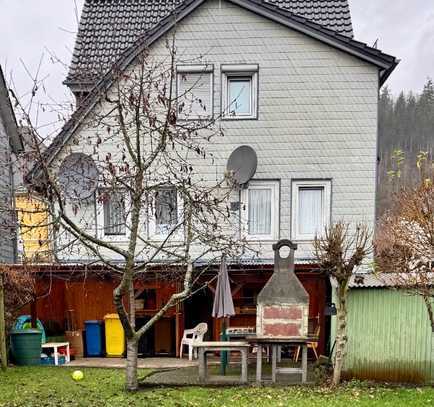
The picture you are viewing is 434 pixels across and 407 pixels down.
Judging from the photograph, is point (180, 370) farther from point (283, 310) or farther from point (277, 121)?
point (277, 121)

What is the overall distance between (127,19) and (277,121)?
5.98 meters

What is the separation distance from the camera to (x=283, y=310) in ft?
27.3

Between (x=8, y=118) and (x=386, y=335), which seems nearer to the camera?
(x=386, y=335)

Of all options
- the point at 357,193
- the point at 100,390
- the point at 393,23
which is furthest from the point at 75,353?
the point at 393,23

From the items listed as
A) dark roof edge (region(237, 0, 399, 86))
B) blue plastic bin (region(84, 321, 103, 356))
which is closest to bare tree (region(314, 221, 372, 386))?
dark roof edge (region(237, 0, 399, 86))

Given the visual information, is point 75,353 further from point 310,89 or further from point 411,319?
point 310,89

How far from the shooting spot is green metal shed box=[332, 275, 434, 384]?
8.23m

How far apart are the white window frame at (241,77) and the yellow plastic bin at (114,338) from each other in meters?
5.89

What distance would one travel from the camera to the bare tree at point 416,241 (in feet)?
24.7

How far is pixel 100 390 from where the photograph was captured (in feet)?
24.6

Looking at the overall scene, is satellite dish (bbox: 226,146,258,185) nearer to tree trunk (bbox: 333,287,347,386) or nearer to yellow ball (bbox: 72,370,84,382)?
tree trunk (bbox: 333,287,347,386)

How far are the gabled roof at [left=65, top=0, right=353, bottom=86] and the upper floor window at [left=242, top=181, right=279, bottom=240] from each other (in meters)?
5.25

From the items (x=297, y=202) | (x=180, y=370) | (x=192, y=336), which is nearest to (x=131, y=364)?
(x=180, y=370)

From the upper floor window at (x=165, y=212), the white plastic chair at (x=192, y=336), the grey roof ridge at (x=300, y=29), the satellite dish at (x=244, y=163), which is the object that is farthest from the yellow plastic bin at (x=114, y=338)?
the grey roof ridge at (x=300, y=29)
